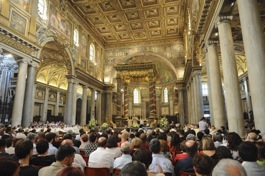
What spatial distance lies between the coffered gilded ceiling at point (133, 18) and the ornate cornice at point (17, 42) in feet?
25.0

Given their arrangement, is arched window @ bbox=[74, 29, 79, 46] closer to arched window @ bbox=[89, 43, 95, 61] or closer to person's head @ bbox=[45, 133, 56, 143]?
arched window @ bbox=[89, 43, 95, 61]

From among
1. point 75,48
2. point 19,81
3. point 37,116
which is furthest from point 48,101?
point 19,81

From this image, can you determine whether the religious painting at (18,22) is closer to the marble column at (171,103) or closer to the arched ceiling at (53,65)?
the arched ceiling at (53,65)

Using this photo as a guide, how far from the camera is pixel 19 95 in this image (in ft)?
36.1

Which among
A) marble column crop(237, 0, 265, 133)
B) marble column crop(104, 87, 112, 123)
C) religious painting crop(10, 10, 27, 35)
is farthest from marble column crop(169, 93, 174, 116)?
marble column crop(237, 0, 265, 133)

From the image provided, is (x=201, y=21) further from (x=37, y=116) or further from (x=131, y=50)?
(x=37, y=116)

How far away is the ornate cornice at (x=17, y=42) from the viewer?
9745 mm

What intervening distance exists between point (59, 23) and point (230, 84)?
14.2m

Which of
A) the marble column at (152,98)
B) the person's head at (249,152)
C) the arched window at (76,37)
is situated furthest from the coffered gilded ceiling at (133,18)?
the person's head at (249,152)

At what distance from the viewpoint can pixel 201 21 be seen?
8.91 m

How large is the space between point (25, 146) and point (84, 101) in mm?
17261

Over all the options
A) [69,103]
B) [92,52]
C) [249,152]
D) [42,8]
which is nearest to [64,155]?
[249,152]

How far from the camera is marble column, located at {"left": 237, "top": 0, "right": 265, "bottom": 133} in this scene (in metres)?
4.62

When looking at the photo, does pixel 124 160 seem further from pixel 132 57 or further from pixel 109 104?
pixel 132 57
